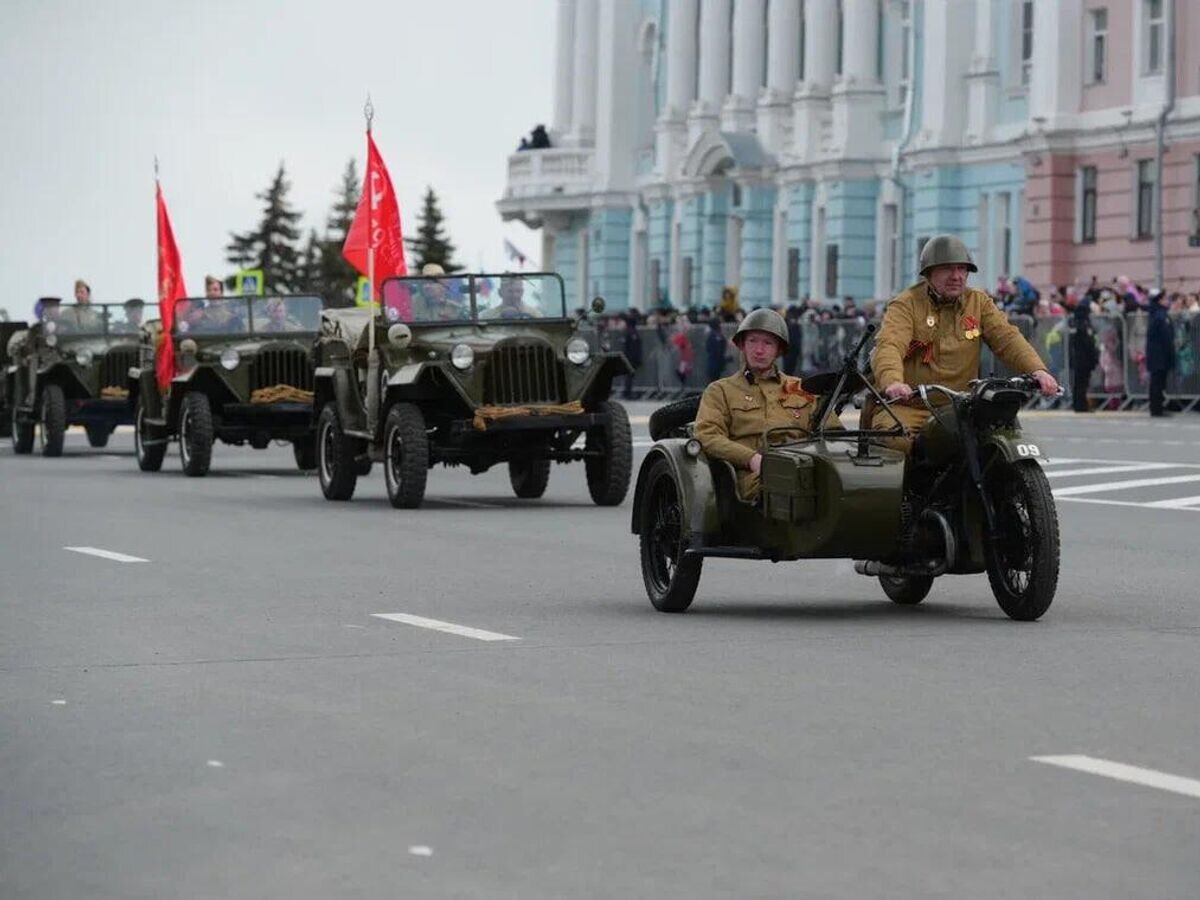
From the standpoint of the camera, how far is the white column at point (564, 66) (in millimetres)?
85438

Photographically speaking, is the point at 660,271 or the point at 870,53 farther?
the point at 660,271

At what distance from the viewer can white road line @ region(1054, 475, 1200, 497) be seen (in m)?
26.4

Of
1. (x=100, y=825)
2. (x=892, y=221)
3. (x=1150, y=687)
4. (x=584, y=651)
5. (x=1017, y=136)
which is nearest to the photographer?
(x=100, y=825)

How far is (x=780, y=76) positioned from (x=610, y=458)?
4767 cm

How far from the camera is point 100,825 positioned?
7.86 m

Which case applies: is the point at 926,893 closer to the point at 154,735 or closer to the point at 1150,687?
A: the point at 154,735

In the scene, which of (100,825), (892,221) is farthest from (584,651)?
(892,221)

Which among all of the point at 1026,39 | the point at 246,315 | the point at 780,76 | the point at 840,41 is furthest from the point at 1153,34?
the point at 246,315

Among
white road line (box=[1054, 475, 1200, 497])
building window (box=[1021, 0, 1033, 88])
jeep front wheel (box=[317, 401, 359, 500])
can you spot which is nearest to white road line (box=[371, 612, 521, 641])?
jeep front wheel (box=[317, 401, 359, 500])

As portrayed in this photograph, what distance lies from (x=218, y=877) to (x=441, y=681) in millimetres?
4024

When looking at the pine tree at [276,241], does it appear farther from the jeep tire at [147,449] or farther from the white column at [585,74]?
the jeep tire at [147,449]

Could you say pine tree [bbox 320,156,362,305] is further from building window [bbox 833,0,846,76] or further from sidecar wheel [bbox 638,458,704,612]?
sidecar wheel [bbox 638,458,704,612]

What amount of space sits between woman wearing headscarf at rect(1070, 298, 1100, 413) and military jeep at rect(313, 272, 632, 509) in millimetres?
17701

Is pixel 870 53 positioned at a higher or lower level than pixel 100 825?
higher
